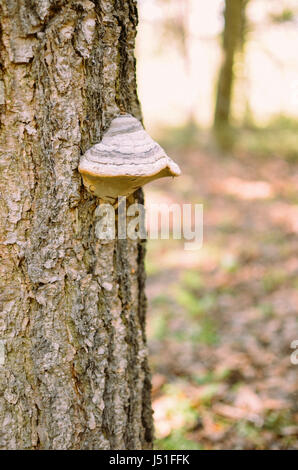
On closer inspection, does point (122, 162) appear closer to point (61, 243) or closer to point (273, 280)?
point (61, 243)

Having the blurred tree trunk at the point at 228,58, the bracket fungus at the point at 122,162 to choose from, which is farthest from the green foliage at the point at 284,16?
the bracket fungus at the point at 122,162

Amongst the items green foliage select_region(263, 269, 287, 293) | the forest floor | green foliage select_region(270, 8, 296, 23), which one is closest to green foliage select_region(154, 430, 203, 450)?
the forest floor

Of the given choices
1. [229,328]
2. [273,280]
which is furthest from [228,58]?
[229,328]

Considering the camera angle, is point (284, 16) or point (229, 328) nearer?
point (229, 328)

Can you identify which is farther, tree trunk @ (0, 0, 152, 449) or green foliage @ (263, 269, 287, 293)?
green foliage @ (263, 269, 287, 293)

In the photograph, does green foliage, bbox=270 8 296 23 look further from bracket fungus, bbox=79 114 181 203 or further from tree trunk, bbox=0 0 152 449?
bracket fungus, bbox=79 114 181 203
